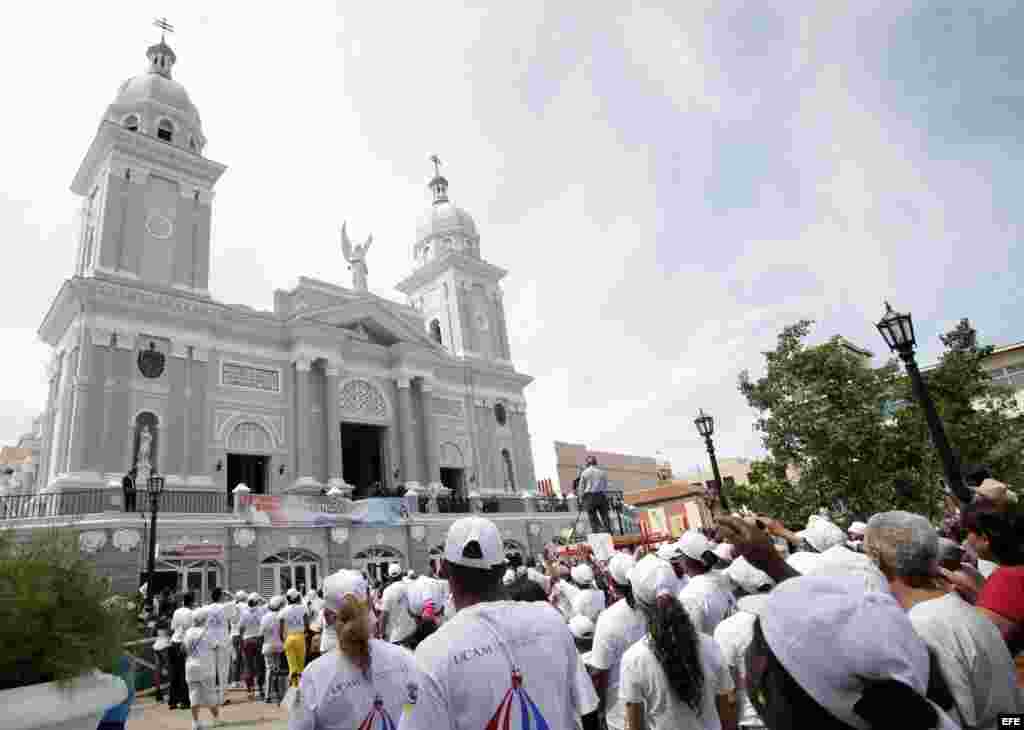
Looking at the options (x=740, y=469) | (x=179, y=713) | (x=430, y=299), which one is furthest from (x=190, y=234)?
(x=740, y=469)

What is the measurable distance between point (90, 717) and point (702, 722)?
2.72 meters

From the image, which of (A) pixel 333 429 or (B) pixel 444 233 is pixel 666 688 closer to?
(A) pixel 333 429

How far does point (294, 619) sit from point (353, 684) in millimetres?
8781

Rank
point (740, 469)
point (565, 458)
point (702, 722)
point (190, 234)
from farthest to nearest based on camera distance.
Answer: point (740, 469) < point (565, 458) < point (190, 234) < point (702, 722)

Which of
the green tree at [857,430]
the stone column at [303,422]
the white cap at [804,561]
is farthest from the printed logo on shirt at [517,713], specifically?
the stone column at [303,422]

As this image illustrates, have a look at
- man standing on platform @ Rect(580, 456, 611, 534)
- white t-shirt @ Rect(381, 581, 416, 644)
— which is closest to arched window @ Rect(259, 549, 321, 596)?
man standing on platform @ Rect(580, 456, 611, 534)

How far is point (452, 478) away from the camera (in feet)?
108

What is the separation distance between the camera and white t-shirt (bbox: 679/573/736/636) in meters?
4.29

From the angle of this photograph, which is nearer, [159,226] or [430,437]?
[159,226]

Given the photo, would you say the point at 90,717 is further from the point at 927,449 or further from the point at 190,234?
the point at 190,234

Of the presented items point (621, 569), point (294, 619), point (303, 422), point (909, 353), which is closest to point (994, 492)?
point (621, 569)

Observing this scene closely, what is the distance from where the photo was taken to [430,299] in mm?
38625

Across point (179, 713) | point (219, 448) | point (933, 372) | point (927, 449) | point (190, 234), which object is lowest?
point (179, 713)

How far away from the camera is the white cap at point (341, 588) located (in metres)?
4.05
